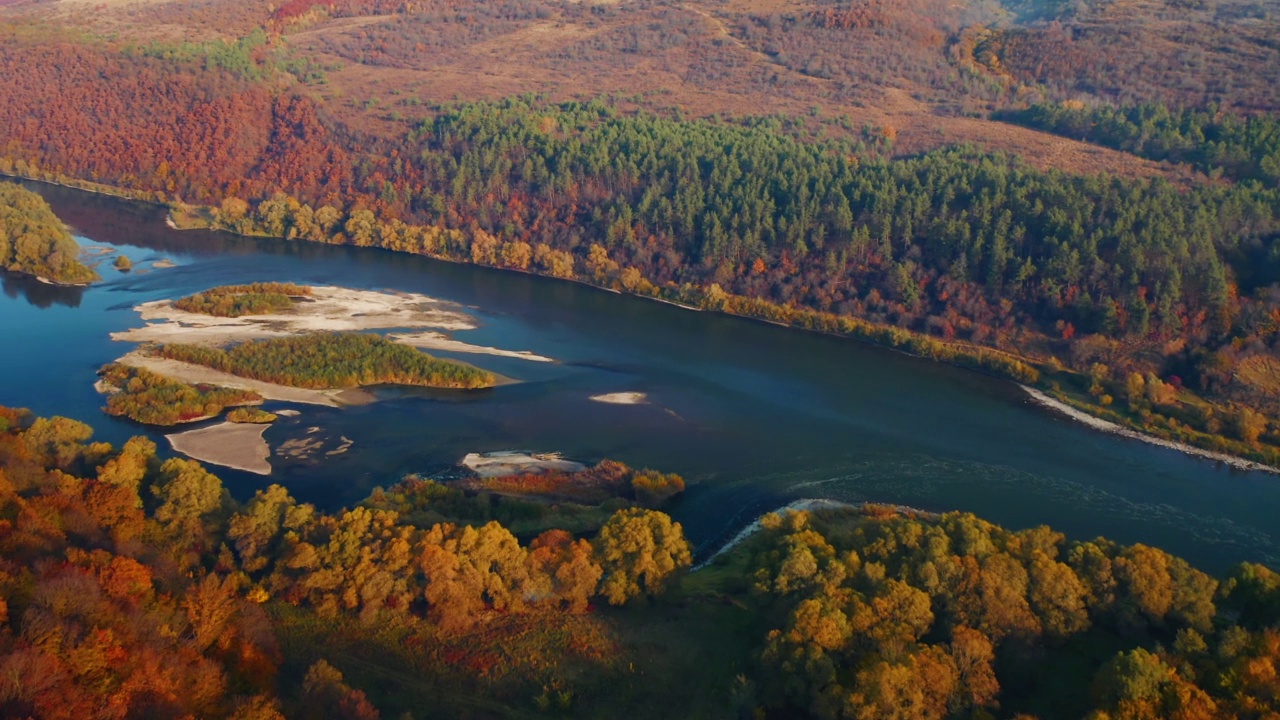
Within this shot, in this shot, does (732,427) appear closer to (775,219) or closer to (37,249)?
(775,219)

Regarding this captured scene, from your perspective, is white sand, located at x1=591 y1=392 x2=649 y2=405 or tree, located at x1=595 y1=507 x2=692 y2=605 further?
white sand, located at x1=591 y1=392 x2=649 y2=405

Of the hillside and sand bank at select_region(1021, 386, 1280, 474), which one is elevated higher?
the hillside

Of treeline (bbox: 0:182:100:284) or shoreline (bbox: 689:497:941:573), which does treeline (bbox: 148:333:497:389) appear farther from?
treeline (bbox: 0:182:100:284)

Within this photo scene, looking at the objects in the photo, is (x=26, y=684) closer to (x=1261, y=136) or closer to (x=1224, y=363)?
(x=1224, y=363)

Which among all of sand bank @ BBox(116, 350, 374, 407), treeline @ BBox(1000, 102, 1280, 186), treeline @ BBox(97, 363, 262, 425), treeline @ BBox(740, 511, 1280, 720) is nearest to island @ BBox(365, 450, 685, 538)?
treeline @ BBox(740, 511, 1280, 720)

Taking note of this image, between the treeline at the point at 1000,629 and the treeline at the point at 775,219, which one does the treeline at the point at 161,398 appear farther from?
the treeline at the point at 775,219

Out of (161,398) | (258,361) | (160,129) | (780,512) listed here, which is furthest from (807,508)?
(160,129)
